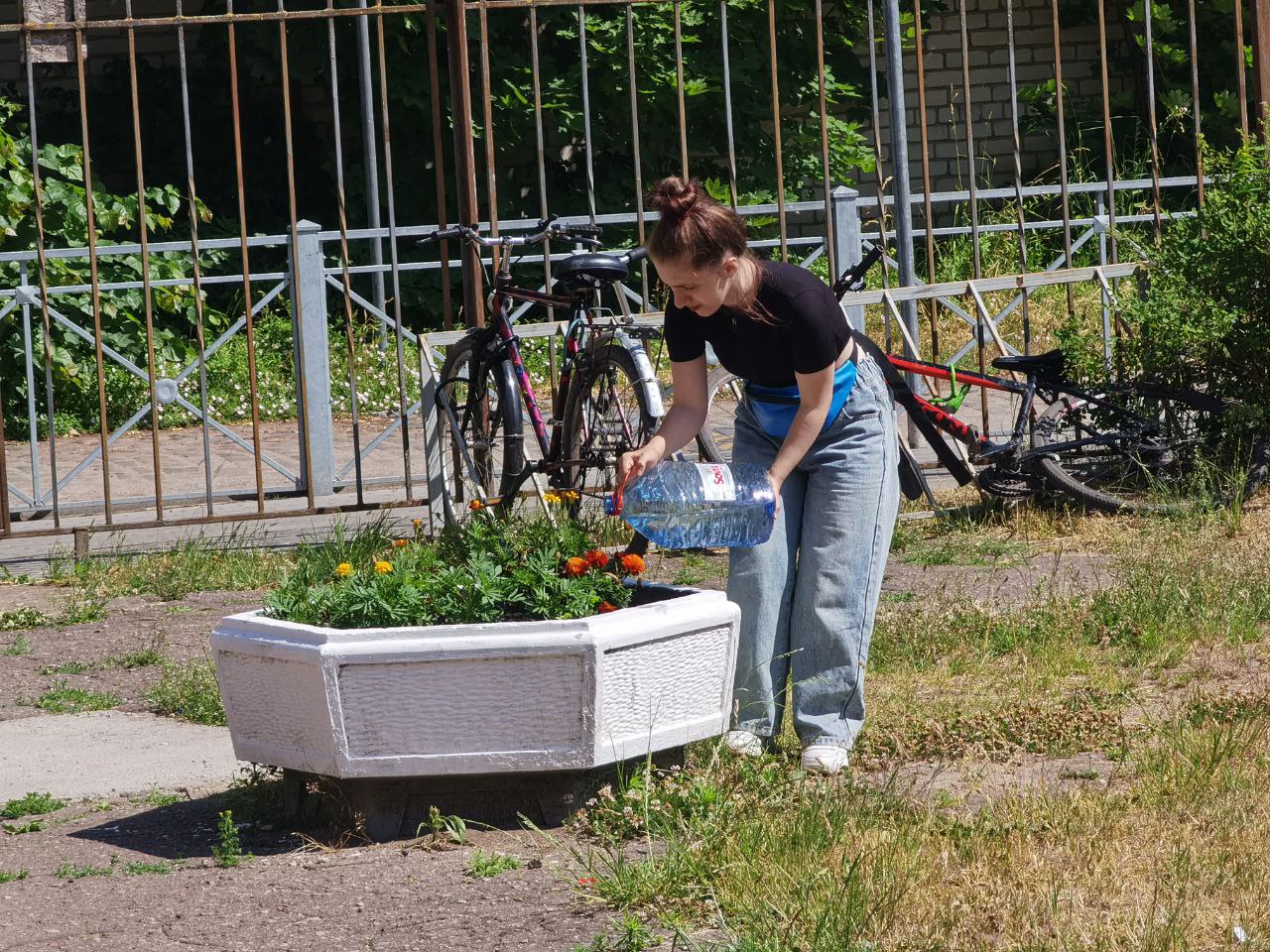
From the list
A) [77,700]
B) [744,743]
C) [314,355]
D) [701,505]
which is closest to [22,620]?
[77,700]

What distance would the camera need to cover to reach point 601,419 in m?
7.03

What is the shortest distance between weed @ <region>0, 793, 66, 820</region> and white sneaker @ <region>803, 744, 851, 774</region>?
6.44 feet

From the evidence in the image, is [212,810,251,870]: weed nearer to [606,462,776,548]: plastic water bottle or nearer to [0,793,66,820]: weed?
[0,793,66,820]: weed

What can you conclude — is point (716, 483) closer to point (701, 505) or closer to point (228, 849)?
point (701, 505)

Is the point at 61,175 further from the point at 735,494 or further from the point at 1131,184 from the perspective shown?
the point at 735,494

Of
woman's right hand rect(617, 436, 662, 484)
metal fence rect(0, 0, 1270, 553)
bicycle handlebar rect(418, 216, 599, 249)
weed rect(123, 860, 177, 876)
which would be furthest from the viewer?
metal fence rect(0, 0, 1270, 553)

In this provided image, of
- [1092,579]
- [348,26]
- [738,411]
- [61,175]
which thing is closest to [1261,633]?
[1092,579]

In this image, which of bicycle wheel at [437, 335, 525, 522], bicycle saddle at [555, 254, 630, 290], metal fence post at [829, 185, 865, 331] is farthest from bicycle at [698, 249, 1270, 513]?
metal fence post at [829, 185, 865, 331]

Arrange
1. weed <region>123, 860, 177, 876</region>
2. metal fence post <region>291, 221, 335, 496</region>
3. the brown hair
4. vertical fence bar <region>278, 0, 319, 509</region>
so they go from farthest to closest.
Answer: metal fence post <region>291, 221, 335, 496</region>
vertical fence bar <region>278, 0, 319, 509</region>
the brown hair
weed <region>123, 860, 177, 876</region>

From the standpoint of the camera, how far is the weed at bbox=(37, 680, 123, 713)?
5375mm

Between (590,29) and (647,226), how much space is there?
6.00 feet

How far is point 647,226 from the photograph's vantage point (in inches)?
605

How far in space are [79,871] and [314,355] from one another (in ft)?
16.2

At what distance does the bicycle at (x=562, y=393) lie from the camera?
6891mm
